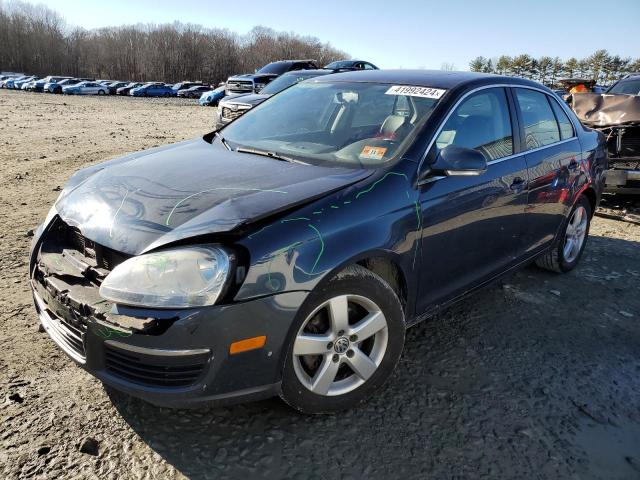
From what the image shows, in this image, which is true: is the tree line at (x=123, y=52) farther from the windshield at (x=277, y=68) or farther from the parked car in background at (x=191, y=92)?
the windshield at (x=277, y=68)

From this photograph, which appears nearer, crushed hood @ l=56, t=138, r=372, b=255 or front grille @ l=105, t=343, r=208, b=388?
front grille @ l=105, t=343, r=208, b=388

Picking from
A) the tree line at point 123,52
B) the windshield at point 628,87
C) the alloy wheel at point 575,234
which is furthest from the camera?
the tree line at point 123,52

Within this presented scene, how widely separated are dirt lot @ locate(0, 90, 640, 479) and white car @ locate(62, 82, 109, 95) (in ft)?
147

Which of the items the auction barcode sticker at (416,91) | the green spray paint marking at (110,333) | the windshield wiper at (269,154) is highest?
the auction barcode sticker at (416,91)

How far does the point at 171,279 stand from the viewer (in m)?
2.02

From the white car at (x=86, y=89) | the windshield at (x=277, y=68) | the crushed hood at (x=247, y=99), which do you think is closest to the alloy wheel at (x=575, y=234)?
the crushed hood at (x=247, y=99)

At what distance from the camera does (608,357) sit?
3.19 m

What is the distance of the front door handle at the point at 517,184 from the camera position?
3324 millimetres

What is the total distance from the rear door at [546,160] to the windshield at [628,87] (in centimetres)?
587

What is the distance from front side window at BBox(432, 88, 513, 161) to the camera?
3021 millimetres

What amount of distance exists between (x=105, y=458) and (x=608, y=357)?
115 inches

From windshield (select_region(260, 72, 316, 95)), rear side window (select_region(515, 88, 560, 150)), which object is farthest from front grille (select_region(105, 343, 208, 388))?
windshield (select_region(260, 72, 316, 95))

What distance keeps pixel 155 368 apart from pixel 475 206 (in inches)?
78.2

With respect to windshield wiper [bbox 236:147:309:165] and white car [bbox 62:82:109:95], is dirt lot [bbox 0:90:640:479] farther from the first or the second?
white car [bbox 62:82:109:95]
